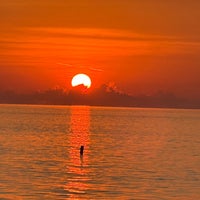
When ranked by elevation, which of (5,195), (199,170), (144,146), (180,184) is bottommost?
(5,195)

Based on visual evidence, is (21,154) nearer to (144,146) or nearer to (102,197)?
(144,146)

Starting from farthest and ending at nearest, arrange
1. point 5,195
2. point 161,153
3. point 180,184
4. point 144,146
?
1. point 144,146
2. point 161,153
3. point 180,184
4. point 5,195

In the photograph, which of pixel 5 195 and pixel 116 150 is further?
pixel 116 150

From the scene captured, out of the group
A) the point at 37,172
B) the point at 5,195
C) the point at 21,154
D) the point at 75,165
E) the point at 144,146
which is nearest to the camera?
the point at 5,195

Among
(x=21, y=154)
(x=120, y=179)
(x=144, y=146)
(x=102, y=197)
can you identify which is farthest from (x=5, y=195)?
(x=144, y=146)

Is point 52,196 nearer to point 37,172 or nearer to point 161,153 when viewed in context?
point 37,172

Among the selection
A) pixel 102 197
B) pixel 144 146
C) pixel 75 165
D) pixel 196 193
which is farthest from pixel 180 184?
pixel 144 146

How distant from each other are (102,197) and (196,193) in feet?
24.8

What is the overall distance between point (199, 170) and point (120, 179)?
38.0 ft

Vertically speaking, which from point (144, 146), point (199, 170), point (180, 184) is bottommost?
point (180, 184)

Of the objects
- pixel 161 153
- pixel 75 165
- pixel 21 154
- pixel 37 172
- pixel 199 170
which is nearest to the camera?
pixel 37 172

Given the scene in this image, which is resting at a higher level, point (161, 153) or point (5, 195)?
point (161, 153)

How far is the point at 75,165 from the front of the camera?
68188mm

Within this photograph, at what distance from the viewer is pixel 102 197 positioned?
45438 mm
